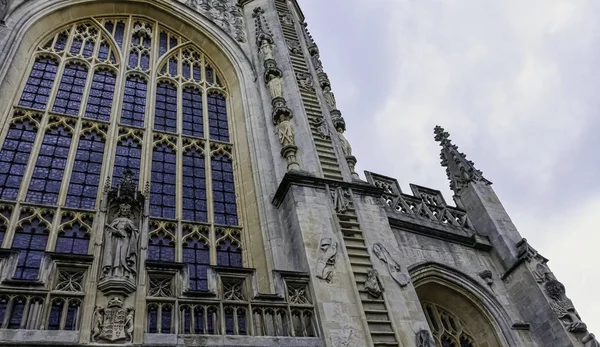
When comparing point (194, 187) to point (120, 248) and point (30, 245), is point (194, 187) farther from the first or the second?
point (120, 248)

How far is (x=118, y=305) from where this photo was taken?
A: 20.8ft

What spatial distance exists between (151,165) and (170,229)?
180cm

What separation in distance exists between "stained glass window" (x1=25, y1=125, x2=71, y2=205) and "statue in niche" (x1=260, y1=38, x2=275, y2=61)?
17.4ft

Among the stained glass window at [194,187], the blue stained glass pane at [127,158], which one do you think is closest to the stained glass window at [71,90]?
the blue stained glass pane at [127,158]

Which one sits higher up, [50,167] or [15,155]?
[15,155]

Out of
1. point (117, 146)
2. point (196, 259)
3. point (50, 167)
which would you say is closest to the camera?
point (196, 259)

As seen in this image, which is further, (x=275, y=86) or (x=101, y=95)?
(x=275, y=86)

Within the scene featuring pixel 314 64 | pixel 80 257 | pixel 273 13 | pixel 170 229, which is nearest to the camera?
pixel 80 257

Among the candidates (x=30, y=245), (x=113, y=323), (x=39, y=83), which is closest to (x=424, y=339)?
(x=113, y=323)

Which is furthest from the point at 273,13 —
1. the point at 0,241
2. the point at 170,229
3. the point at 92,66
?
the point at 0,241

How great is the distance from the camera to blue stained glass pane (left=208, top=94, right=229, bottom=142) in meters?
11.9

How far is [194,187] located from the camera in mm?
10328

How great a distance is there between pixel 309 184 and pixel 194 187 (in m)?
2.53

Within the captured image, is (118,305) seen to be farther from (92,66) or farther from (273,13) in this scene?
(273,13)
